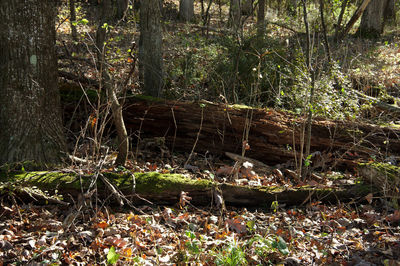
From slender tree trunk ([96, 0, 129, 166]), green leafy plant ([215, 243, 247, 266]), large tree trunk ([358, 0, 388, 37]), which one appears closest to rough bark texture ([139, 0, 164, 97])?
slender tree trunk ([96, 0, 129, 166])

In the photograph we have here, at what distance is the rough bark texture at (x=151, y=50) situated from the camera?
22.9 feet

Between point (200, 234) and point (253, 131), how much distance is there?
8.88ft

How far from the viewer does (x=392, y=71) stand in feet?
33.3

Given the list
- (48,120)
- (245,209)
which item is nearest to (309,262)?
(245,209)

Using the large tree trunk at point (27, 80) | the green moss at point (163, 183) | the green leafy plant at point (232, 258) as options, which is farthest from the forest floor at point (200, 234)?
the large tree trunk at point (27, 80)

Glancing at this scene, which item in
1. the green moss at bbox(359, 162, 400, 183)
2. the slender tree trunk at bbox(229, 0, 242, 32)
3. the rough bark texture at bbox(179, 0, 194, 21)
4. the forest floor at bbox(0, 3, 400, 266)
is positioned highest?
the rough bark texture at bbox(179, 0, 194, 21)

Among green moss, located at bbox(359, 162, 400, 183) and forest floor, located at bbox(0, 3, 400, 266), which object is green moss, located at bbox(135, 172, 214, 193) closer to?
forest floor, located at bbox(0, 3, 400, 266)

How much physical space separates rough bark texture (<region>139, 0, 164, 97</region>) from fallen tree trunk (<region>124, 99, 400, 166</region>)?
100cm

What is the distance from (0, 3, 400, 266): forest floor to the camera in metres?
3.47

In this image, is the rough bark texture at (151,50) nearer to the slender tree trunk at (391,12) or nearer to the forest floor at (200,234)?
the forest floor at (200,234)

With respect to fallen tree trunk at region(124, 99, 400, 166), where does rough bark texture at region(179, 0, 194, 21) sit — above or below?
above

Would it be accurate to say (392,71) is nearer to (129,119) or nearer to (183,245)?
(129,119)

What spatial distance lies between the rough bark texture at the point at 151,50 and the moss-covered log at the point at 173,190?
2.99 meters

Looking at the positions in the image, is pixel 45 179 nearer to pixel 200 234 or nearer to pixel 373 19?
pixel 200 234
